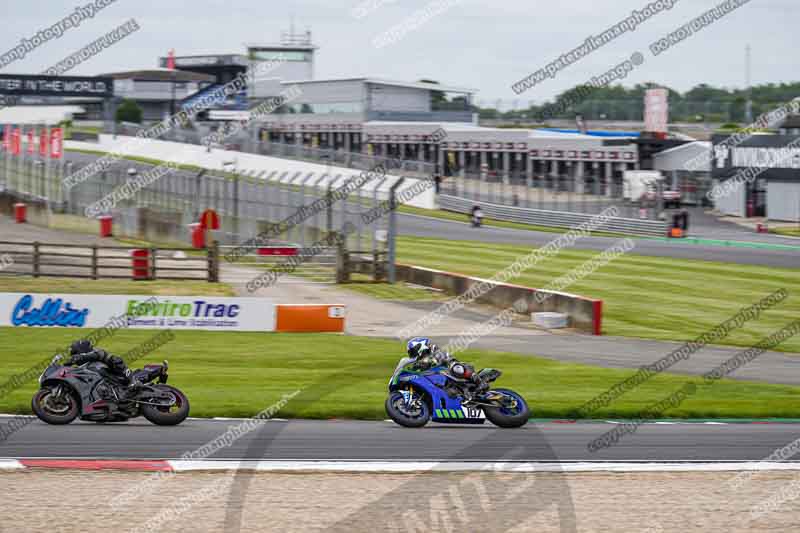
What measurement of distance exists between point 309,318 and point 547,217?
33.7m

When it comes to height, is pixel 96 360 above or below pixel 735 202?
below

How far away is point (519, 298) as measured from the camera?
95.7 ft

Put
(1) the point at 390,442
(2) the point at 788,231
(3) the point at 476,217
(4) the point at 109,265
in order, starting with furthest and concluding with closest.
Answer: (3) the point at 476,217, (2) the point at 788,231, (4) the point at 109,265, (1) the point at 390,442

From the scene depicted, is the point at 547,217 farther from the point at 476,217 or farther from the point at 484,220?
the point at 476,217

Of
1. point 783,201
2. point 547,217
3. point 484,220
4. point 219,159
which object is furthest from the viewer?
point 219,159

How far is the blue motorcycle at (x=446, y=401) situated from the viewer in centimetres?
1467

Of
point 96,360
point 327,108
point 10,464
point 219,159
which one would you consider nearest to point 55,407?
point 96,360

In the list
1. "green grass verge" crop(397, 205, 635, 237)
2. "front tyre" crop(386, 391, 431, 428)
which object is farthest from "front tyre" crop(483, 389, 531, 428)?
"green grass verge" crop(397, 205, 635, 237)

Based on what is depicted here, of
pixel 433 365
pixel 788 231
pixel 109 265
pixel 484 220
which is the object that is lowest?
pixel 433 365

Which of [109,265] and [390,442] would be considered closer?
[390,442]

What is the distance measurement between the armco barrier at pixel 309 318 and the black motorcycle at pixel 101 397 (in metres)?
10.3

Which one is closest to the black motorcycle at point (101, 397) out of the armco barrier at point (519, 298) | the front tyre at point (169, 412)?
the front tyre at point (169, 412)

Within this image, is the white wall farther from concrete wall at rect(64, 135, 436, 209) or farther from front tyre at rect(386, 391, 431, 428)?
front tyre at rect(386, 391, 431, 428)

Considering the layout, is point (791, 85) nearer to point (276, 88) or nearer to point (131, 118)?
point (276, 88)
